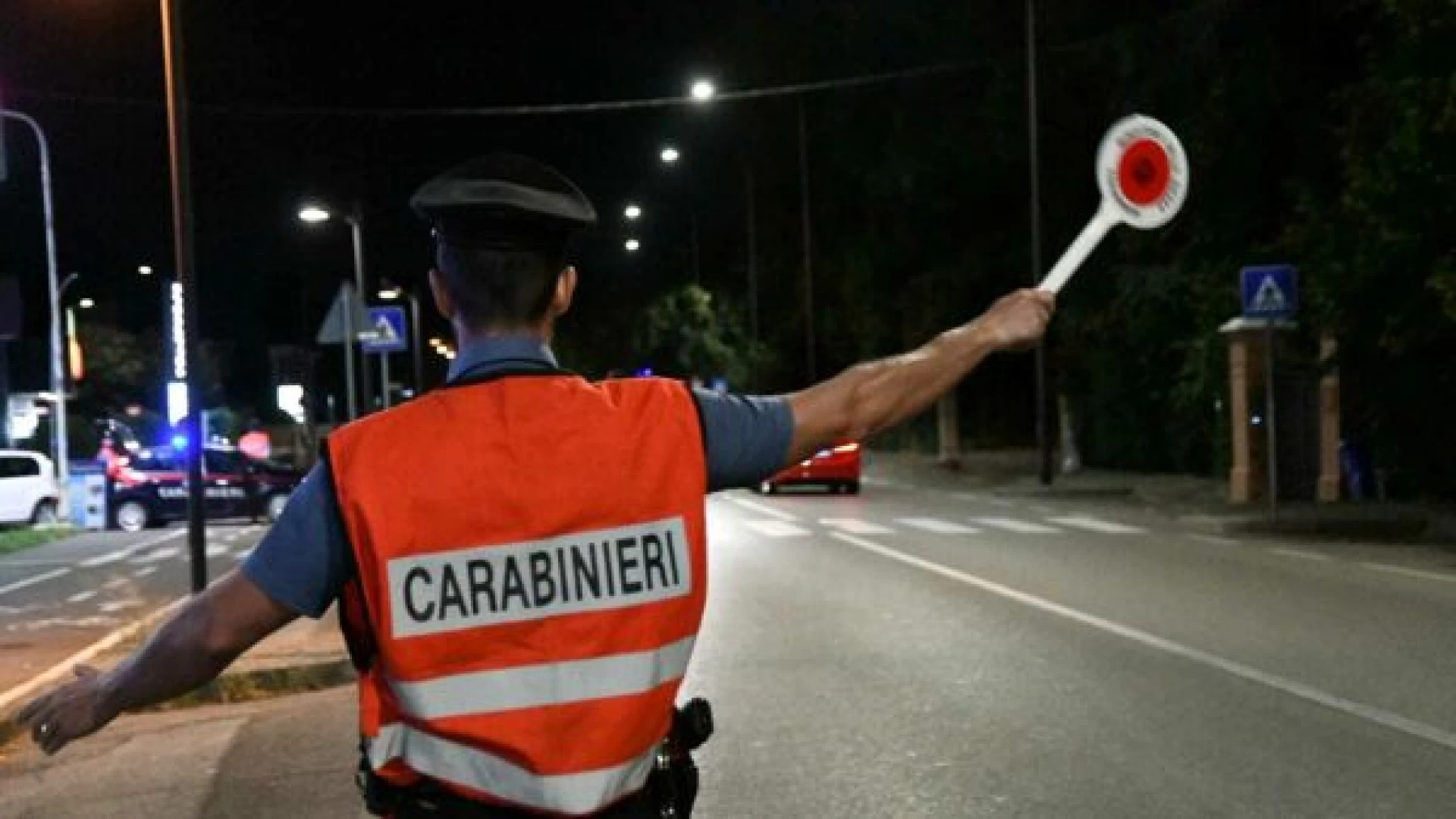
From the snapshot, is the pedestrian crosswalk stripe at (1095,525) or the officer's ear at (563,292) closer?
the officer's ear at (563,292)

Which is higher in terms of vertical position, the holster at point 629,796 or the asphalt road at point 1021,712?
the holster at point 629,796

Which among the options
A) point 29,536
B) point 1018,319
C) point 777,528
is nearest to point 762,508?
point 777,528

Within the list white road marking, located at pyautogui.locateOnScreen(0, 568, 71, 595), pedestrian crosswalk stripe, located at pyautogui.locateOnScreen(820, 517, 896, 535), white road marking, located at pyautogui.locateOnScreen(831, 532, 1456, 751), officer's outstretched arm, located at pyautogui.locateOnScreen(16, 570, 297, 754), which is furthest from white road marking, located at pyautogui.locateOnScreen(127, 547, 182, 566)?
officer's outstretched arm, located at pyautogui.locateOnScreen(16, 570, 297, 754)

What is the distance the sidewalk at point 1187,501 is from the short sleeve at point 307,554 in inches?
693

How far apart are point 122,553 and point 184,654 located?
75.5 feet

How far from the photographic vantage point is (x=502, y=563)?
7.06 ft

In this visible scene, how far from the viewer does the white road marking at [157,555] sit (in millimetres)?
21925

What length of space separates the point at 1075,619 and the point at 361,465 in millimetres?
10295

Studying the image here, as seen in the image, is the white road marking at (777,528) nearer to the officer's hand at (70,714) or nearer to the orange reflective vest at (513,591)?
the officer's hand at (70,714)

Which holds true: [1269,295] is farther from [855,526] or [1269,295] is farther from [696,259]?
[696,259]

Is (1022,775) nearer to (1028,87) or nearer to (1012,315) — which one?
(1012,315)

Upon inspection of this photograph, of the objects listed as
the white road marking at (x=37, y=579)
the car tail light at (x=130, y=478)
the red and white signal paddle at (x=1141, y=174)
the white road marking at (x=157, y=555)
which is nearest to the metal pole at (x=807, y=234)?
the car tail light at (x=130, y=478)

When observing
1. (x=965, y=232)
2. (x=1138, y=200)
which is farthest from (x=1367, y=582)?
(x=965, y=232)

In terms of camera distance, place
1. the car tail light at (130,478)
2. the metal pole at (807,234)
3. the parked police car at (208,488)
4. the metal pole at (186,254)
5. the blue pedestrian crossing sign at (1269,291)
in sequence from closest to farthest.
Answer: the metal pole at (186,254), the blue pedestrian crossing sign at (1269,291), the parked police car at (208,488), the car tail light at (130,478), the metal pole at (807,234)
